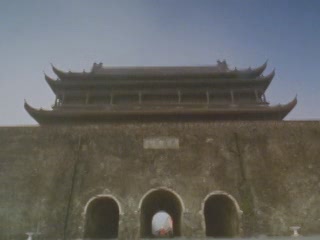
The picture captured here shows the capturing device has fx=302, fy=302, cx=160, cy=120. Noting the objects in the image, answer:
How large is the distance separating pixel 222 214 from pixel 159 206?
2.74m

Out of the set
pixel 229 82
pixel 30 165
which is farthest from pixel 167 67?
pixel 30 165

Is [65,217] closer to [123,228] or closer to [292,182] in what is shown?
[123,228]

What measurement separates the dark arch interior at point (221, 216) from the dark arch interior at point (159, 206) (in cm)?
127

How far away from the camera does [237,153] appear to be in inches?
465

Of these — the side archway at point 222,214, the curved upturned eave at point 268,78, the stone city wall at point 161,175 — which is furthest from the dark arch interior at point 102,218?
the curved upturned eave at point 268,78

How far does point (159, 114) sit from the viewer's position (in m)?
13.7

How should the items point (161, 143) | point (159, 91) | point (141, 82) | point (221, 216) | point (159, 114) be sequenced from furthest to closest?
point (159, 91), point (141, 82), point (159, 114), point (221, 216), point (161, 143)

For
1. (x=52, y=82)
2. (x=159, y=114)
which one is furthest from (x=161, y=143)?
(x=52, y=82)

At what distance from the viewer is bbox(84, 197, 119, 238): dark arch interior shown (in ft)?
36.3

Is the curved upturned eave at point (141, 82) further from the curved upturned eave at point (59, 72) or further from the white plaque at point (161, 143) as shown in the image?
the white plaque at point (161, 143)

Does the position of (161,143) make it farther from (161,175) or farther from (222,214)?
(222,214)

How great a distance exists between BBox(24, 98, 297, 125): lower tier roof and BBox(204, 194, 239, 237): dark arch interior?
3.92m

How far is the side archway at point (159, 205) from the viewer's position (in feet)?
35.9

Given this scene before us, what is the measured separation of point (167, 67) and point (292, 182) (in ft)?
34.6
